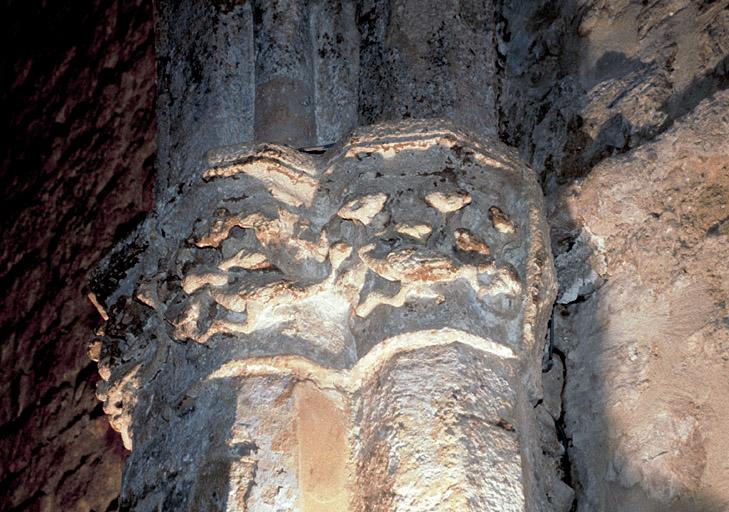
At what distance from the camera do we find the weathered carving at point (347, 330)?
4.58 feet

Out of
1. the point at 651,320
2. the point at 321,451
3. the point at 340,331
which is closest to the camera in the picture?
the point at 321,451

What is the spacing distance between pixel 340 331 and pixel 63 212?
2162mm

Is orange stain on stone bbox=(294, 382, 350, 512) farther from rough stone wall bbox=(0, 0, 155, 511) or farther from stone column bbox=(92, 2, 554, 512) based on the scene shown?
rough stone wall bbox=(0, 0, 155, 511)

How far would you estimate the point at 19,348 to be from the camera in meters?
3.20

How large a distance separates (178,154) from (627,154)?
991 mm

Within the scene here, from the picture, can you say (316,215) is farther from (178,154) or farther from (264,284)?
(178,154)

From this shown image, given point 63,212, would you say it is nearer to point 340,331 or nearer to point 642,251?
point 340,331

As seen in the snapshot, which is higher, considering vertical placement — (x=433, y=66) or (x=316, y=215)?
(x=433, y=66)

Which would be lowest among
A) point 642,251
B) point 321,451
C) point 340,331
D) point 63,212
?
point 321,451

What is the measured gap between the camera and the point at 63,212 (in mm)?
3414

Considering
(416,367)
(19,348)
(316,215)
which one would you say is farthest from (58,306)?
(416,367)

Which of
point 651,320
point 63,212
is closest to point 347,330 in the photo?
point 651,320

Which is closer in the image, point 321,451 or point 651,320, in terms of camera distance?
point 321,451

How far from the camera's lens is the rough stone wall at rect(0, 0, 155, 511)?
2924mm
